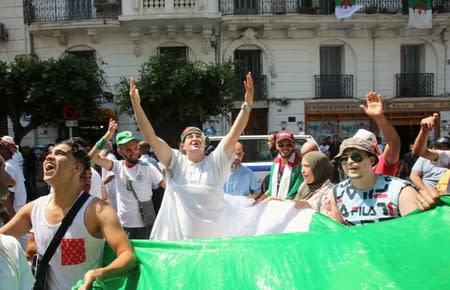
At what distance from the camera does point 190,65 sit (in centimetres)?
1488

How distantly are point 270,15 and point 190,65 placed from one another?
515 centimetres

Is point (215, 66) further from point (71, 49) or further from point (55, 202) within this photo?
point (55, 202)

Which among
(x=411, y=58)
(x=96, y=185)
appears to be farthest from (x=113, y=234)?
(x=411, y=58)

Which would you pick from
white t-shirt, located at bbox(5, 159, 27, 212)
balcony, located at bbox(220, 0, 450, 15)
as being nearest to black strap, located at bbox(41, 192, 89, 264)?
white t-shirt, located at bbox(5, 159, 27, 212)

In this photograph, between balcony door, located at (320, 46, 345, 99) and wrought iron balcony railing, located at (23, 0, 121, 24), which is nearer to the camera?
wrought iron balcony railing, located at (23, 0, 121, 24)

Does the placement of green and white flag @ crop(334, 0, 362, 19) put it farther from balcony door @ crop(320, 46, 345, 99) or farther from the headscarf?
the headscarf

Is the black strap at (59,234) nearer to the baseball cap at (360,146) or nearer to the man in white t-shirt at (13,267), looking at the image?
the man in white t-shirt at (13,267)

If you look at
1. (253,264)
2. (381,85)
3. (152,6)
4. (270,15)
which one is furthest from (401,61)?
(253,264)

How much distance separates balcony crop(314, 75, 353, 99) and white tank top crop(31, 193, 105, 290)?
17.4 m

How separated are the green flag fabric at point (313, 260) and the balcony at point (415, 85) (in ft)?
59.2

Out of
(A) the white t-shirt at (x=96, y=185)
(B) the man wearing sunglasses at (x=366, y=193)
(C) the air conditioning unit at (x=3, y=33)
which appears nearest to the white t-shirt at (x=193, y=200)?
(B) the man wearing sunglasses at (x=366, y=193)

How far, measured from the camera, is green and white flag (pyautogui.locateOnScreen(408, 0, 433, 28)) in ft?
60.3

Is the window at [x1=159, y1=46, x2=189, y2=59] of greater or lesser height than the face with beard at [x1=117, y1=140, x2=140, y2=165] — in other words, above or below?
above

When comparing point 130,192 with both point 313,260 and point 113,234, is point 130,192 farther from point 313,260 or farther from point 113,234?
point 313,260
